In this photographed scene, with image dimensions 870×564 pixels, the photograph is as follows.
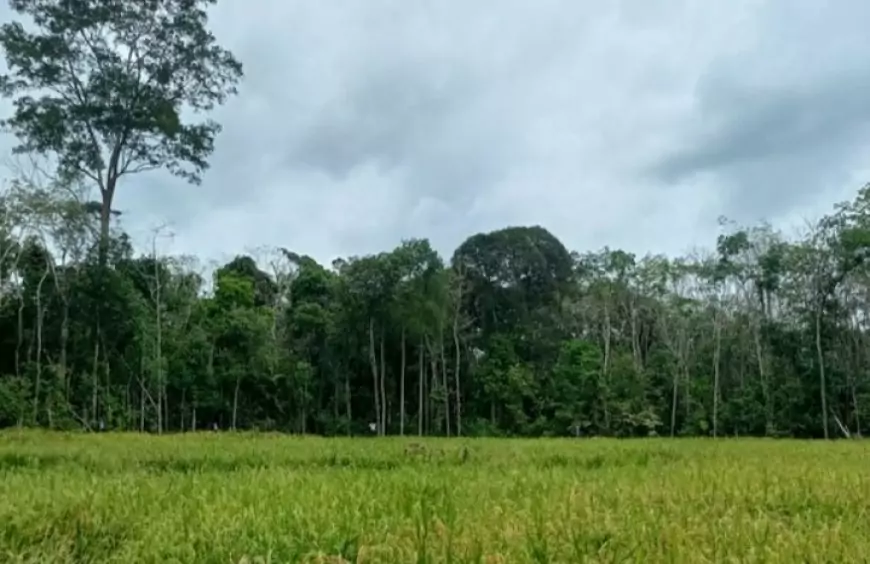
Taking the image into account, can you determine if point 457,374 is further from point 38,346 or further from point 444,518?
point 444,518

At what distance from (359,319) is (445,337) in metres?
4.52

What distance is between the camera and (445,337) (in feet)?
120

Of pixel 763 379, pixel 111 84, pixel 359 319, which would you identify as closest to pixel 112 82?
pixel 111 84

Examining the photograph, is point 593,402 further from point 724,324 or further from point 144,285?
point 144,285

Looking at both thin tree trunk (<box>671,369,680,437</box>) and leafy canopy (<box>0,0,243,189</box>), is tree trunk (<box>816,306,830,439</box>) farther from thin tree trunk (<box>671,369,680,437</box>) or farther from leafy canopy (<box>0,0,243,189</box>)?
leafy canopy (<box>0,0,243,189</box>)

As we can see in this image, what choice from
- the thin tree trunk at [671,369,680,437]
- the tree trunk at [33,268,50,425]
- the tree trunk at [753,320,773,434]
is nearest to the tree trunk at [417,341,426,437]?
the thin tree trunk at [671,369,680,437]

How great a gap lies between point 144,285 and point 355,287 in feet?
27.8

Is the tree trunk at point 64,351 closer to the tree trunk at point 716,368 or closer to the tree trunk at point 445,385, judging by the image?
the tree trunk at point 445,385

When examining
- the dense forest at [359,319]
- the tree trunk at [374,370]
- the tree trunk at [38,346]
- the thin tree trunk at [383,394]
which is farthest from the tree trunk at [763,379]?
the tree trunk at [38,346]

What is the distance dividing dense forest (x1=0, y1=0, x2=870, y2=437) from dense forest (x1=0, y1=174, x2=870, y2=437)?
0.10 metres

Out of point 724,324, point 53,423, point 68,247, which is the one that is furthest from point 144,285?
point 724,324

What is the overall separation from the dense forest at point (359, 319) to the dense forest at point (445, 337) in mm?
99

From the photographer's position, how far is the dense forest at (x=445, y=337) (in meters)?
28.0

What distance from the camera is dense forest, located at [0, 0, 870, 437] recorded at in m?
25.8
